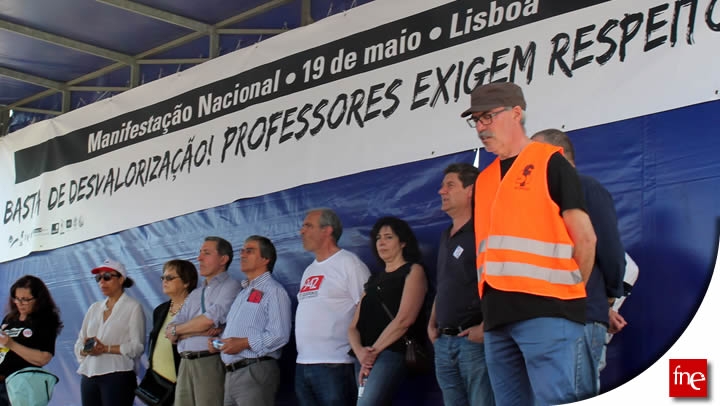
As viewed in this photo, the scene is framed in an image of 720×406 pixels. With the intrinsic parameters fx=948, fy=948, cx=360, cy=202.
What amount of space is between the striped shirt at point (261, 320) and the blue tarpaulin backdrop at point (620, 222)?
0.35m

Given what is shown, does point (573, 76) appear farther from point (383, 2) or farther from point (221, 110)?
point (221, 110)

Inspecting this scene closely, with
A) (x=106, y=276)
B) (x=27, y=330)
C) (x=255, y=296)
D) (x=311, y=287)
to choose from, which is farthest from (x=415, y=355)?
(x=27, y=330)

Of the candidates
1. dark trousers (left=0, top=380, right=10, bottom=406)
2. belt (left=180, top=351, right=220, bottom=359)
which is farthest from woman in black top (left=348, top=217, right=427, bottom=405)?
Answer: dark trousers (left=0, top=380, right=10, bottom=406)

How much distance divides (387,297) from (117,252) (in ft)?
9.21

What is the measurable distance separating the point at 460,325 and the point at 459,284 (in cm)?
17

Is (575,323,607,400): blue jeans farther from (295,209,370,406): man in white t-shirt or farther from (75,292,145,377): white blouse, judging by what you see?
(75,292,145,377): white blouse

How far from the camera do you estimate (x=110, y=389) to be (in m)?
5.52

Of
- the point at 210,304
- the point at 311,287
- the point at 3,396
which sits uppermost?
the point at 311,287

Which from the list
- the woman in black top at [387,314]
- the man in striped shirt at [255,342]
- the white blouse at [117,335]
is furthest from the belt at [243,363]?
the white blouse at [117,335]

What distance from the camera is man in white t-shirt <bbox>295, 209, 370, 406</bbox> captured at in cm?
455

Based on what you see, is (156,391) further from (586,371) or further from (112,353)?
(586,371)

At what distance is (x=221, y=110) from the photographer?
5.97 m

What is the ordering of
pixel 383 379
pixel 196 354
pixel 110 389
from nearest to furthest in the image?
pixel 383 379 → pixel 196 354 → pixel 110 389

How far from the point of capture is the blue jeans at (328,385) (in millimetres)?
4531
